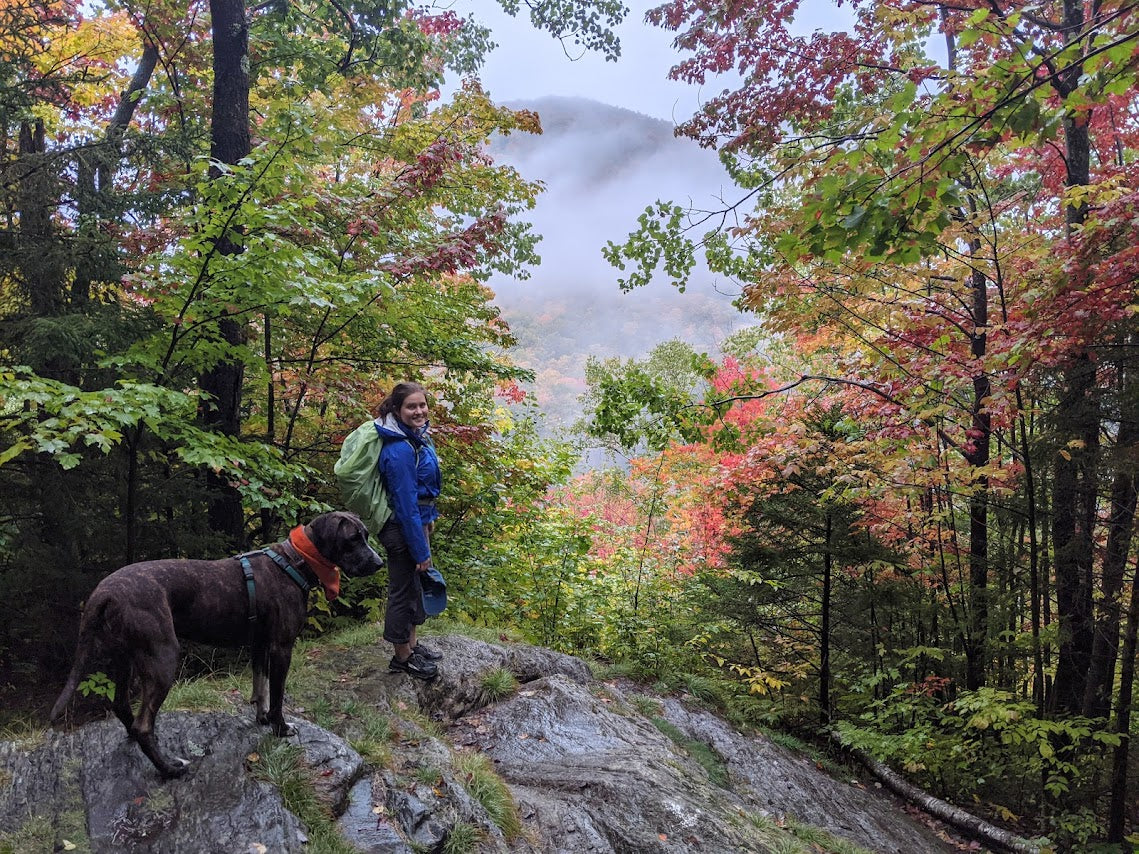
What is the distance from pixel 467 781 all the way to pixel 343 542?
1.56 metres

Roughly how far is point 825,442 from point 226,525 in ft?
21.4

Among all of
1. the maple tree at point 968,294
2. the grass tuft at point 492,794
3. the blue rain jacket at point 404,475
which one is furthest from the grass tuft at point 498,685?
the maple tree at point 968,294

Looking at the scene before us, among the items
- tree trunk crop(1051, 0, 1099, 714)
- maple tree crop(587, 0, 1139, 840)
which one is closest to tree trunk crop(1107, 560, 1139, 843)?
maple tree crop(587, 0, 1139, 840)

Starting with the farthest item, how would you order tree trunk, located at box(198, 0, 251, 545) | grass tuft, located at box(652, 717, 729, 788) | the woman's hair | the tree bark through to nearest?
tree trunk, located at box(198, 0, 251, 545), the tree bark, grass tuft, located at box(652, 717, 729, 788), the woman's hair

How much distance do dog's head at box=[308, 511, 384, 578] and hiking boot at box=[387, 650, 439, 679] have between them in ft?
5.29

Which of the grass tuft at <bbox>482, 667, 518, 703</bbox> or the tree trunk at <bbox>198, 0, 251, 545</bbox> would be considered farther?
the tree trunk at <bbox>198, 0, 251, 545</bbox>

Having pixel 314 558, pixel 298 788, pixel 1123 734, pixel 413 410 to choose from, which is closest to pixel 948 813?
pixel 1123 734

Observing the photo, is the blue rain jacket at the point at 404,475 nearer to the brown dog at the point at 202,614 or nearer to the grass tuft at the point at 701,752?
the brown dog at the point at 202,614

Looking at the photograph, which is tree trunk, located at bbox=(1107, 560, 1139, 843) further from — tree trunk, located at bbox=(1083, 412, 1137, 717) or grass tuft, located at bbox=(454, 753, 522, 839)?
grass tuft, located at bbox=(454, 753, 522, 839)

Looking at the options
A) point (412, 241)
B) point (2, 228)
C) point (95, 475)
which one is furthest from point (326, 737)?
point (412, 241)

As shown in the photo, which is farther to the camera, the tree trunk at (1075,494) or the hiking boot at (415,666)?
the tree trunk at (1075,494)

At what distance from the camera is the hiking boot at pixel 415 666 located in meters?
4.60

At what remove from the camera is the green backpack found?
4066 mm

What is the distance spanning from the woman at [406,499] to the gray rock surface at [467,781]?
59cm
